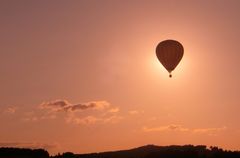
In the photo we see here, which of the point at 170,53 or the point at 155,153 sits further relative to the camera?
the point at 155,153

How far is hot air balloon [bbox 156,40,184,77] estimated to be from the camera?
3019 inches

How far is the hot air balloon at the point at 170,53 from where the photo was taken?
76.7 meters

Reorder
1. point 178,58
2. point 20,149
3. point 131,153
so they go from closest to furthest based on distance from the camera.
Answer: point 178,58 < point 20,149 < point 131,153

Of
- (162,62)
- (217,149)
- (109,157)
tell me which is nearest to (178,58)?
(162,62)

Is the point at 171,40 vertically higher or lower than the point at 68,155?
higher

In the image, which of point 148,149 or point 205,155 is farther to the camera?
point 148,149

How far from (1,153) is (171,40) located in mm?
40666

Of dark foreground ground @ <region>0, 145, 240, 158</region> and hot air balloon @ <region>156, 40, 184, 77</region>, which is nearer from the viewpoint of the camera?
hot air balloon @ <region>156, 40, 184, 77</region>

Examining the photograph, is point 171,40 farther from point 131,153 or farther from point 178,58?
point 131,153

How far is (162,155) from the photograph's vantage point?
378ft

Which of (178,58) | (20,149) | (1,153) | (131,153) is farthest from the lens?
(131,153)

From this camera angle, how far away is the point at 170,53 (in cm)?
7681

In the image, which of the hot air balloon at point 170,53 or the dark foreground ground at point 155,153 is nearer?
the hot air balloon at point 170,53

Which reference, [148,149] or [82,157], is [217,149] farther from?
[82,157]
